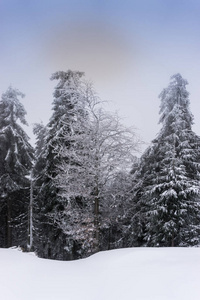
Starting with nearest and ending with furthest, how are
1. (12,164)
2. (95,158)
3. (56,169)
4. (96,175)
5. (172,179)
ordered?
(96,175), (95,158), (172,179), (56,169), (12,164)

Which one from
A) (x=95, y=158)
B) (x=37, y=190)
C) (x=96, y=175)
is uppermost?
(x=95, y=158)

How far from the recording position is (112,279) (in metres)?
4.84

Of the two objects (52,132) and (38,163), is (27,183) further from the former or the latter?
(52,132)

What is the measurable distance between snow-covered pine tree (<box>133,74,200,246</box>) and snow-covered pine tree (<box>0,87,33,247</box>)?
28.2 ft

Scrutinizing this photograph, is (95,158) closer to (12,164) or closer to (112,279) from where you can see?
(112,279)

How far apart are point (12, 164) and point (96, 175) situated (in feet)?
29.9

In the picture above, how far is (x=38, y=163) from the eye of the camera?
19.6m

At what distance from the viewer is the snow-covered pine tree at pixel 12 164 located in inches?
663

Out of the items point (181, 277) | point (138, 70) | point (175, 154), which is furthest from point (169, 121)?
point (138, 70)

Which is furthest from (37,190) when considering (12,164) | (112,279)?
(112,279)

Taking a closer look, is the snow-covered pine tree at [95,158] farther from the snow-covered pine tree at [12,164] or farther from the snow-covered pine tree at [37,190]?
the snow-covered pine tree at [37,190]

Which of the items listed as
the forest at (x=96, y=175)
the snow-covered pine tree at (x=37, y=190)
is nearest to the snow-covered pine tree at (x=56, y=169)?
the forest at (x=96, y=175)

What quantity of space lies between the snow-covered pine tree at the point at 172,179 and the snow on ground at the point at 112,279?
697 centimetres

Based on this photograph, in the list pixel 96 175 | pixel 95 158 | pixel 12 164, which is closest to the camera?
pixel 96 175
